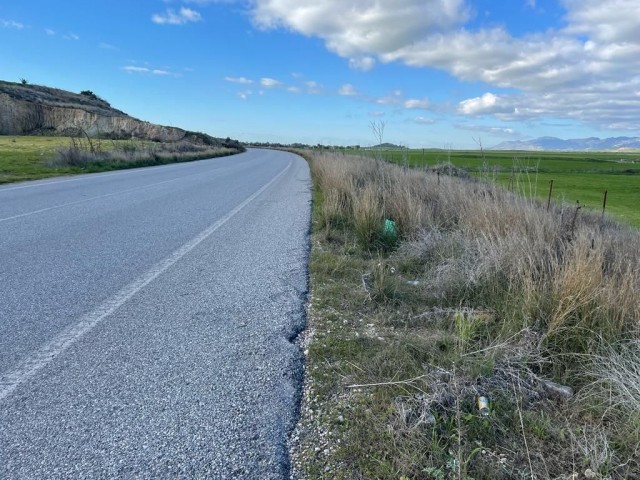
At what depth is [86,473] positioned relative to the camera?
7.01 ft

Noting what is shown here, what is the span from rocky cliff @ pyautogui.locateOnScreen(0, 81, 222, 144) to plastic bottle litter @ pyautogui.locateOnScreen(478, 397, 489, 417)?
60.7 m

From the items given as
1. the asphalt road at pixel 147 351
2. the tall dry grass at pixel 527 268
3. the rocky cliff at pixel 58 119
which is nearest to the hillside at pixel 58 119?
the rocky cliff at pixel 58 119

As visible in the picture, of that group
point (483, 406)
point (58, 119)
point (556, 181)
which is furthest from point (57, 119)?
point (483, 406)

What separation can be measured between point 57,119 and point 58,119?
119 millimetres

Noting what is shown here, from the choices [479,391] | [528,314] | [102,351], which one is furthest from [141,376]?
[528,314]

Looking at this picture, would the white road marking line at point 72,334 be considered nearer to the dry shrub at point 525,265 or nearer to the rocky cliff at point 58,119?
the dry shrub at point 525,265

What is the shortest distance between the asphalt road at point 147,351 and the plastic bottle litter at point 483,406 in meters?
1.14

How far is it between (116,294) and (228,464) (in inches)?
118

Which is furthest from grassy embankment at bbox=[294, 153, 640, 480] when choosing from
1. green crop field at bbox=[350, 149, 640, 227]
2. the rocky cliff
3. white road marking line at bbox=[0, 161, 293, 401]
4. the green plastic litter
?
the rocky cliff

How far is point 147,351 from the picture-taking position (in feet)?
11.1

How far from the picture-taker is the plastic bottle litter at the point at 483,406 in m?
2.51

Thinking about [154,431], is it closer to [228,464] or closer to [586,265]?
[228,464]

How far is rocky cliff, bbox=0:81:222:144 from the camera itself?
5447 centimetres

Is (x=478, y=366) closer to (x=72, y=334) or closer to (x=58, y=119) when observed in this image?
(x=72, y=334)
